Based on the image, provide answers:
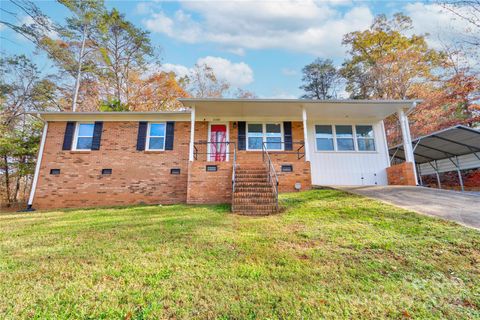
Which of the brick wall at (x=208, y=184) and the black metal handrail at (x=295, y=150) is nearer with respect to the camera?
the brick wall at (x=208, y=184)

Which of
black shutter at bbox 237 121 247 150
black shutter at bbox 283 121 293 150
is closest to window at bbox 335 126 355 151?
black shutter at bbox 283 121 293 150

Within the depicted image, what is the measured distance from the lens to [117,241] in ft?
12.5

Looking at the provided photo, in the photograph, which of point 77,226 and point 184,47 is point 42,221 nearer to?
point 77,226

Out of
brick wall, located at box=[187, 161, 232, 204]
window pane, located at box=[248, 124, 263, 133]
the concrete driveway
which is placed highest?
window pane, located at box=[248, 124, 263, 133]

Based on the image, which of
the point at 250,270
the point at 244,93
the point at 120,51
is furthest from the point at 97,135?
the point at 244,93

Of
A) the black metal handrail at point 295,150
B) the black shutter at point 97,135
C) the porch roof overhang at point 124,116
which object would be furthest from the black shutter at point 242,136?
the black shutter at point 97,135

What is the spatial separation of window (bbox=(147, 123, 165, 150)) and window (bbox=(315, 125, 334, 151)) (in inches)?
271

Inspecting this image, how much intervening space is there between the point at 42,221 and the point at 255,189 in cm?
580

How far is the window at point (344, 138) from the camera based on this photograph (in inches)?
397

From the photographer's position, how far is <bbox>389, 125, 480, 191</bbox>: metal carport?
353 inches

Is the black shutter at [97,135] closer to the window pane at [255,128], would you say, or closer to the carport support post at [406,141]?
the window pane at [255,128]

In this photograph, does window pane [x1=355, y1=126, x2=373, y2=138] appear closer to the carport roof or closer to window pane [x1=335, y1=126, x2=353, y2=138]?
A: window pane [x1=335, y1=126, x2=353, y2=138]

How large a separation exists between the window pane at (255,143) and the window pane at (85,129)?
6855 mm

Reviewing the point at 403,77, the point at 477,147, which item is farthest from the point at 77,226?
the point at 403,77
